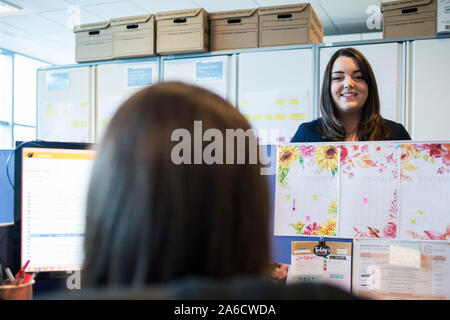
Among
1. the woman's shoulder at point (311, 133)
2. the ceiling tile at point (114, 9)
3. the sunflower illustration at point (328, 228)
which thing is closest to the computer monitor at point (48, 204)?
the sunflower illustration at point (328, 228)

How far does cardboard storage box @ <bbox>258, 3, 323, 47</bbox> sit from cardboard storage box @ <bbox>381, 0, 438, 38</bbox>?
48cm

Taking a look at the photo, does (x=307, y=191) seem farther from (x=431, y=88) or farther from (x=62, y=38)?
(x=62, y=38)

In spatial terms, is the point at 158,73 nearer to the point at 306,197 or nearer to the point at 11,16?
the point at 306,197

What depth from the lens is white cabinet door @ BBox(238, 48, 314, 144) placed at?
2.55 metres

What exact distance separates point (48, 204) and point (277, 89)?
6.31 feet

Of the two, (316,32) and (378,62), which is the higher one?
(316,32)

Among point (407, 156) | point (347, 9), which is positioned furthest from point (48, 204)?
point (347, 9)

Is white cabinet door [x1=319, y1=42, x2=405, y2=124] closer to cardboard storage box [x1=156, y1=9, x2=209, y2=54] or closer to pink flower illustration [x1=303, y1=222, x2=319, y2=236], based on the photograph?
cardboard storage box [x1=156, y1=9, x2=209, y2=54]

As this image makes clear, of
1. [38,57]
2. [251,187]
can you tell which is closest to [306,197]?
[251,187]

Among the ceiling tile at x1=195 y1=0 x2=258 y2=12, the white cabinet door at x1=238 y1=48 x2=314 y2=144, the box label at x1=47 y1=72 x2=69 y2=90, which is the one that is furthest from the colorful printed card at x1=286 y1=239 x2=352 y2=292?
the ceiling tile at x1=195 y1=0 x2=258 y2=12

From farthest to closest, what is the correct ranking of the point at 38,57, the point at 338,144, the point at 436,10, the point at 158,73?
the point at 38,57 → the point at 158,73 → the point at 436,10 → the point at 338,144
